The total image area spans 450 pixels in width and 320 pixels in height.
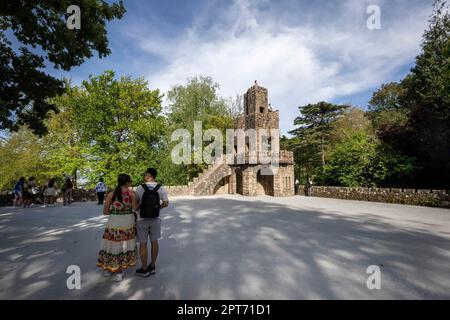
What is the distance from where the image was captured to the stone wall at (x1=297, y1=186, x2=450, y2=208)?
504 inches

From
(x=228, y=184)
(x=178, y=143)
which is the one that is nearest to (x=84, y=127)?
(x=178, y=143)

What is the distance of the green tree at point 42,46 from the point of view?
6.89 metres

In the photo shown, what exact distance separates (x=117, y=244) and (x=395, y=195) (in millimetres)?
17257

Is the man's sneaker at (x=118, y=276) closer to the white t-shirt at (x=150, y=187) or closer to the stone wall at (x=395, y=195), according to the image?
the white t-shirt at (x=150, y=187)

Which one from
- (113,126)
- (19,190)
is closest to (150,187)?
(19,190)

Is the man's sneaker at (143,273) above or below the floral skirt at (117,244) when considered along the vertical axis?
below

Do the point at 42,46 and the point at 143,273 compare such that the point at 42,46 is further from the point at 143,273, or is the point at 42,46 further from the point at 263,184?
the point at 263,184

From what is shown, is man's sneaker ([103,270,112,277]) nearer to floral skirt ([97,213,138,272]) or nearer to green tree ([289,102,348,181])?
floral skirt ([97,213,138,272])

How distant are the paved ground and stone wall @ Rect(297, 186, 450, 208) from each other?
5.84m

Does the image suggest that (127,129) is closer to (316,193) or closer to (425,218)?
(316,193)

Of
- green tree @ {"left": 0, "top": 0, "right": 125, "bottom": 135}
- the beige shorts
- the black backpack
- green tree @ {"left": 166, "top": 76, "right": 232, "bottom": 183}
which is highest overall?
green tree @ {"left": 166, "top": 76, "right": 232, "bottom": 183}

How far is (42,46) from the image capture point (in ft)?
24.4

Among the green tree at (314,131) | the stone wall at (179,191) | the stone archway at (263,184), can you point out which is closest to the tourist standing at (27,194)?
the stone wall at (179,191)

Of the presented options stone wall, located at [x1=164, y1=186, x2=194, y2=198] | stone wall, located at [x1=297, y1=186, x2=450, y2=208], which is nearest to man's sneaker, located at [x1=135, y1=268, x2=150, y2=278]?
stone wall, located at [x1=297, y1=186, x2=450, y2=208]
